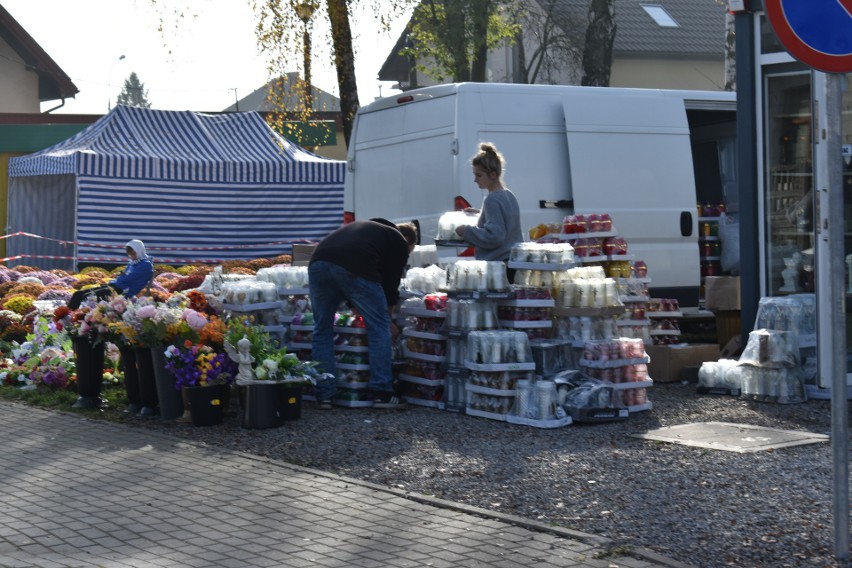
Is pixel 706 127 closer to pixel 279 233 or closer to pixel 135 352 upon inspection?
pixel 135 352

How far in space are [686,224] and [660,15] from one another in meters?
33.3

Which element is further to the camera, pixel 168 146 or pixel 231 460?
pixel 168 146

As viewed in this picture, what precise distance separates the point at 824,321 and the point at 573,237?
2675mm

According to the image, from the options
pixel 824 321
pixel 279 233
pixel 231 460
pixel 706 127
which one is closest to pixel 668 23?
pixel 279 233

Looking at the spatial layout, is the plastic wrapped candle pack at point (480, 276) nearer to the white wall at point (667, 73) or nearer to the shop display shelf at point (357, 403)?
the shop display shelf at point (357, 403)

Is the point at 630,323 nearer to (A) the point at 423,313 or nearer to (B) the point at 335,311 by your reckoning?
(A) the point at 423,313

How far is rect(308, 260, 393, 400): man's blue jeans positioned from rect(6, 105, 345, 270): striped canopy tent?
12.9m

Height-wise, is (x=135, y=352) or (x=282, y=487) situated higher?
(x=135, y=352)

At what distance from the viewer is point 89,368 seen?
36.0 feet

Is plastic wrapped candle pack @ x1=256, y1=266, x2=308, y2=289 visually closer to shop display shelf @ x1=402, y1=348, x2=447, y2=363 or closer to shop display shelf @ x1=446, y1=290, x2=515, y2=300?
shop display shelf @ x1=402, y1=348, x2=447, y2=363

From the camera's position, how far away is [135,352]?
1058 centimetres

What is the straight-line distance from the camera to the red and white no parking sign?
5582 mm

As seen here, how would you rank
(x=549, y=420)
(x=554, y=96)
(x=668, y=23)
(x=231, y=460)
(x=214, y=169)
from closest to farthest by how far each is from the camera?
1. (x=231, y=460)
2. (x=549, y=420)
3. (x=554, y=96)
4. (x=214, y=169)
5. (x=668, y=23)

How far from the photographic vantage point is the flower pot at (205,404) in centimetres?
974
